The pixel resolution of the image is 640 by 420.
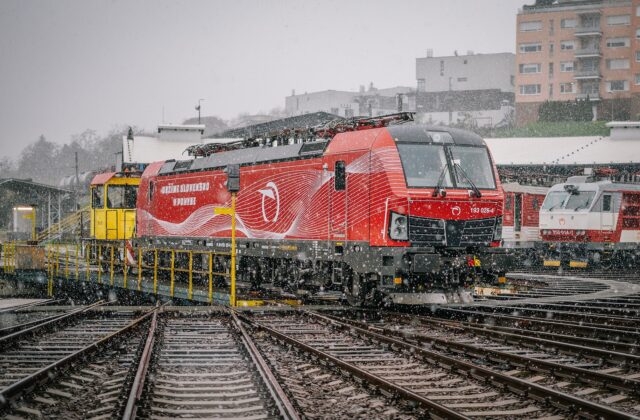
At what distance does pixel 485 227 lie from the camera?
541 inches

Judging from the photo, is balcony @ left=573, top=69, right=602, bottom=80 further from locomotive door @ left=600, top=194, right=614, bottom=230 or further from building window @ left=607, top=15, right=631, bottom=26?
locomotive door @ left=600, top=194, right=614, bottom=230

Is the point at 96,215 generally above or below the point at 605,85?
below

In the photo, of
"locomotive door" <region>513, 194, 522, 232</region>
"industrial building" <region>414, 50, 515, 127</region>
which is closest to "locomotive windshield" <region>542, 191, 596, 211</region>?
"locomotive door" <region>513, 194, 522, 232</region>

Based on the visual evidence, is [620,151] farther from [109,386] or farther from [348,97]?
[348,97]

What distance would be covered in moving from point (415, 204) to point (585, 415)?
6730 millimetres

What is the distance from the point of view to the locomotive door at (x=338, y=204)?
1398 centimetres

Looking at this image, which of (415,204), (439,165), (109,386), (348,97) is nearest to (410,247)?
(415,204)

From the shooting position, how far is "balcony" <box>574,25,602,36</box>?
64.8 m

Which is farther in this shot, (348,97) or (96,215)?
(348,97)

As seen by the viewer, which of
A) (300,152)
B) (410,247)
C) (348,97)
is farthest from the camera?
(348,97)

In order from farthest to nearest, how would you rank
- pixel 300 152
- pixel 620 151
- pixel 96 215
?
pixel 620 151 → pixel 96 215 → pixel 300 152

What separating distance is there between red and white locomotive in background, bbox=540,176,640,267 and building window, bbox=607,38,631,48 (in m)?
41.1

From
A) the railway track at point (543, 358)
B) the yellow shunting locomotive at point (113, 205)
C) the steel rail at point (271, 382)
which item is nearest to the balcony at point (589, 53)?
the yellow shunting locomotive at point (113, 205)

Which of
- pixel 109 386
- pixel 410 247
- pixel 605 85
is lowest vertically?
pixel 109 386
